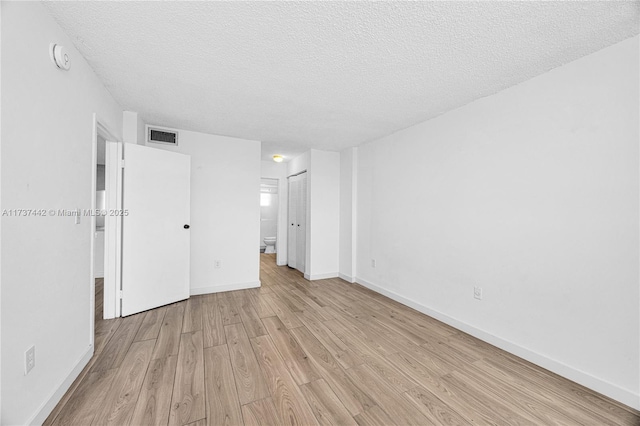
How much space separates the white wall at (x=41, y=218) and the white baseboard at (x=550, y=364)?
3.17 m

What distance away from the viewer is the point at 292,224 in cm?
548

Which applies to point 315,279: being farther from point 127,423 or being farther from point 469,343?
point 127,423

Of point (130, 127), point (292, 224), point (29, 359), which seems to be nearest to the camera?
point (29, 359)

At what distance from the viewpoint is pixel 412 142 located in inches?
129

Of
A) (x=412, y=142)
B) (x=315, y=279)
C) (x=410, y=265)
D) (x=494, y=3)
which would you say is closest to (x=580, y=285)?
(x=410, y=265)

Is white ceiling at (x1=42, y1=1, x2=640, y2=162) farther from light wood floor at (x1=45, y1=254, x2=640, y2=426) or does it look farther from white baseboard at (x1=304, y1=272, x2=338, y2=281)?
white baseboard at (x1=304, y1=272, x2=338, y2=281)

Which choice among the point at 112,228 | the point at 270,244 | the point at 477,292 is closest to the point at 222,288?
the point at 112,228

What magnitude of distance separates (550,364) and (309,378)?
1833 mm

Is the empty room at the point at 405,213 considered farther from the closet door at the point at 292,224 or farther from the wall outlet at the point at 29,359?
the closet door at the point at 292,224

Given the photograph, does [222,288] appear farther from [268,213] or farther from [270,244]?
[268,213]

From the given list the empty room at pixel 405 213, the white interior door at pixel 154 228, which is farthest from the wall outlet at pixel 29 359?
the white interior door at pixel 154 228

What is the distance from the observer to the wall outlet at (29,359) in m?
1.26

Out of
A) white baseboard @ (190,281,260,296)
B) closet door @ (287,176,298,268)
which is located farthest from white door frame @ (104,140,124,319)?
closet door @ (287,176,298,268)

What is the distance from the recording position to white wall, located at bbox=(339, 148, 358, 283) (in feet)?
14.1
